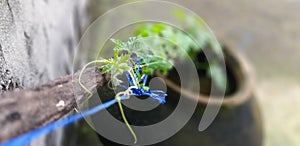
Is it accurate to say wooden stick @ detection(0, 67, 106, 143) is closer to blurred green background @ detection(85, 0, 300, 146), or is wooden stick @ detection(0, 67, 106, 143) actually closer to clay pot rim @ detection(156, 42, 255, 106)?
clay pot rim @ detection(156, 42, 255, 106)

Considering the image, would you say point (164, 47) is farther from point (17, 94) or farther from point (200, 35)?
point (17, 94)

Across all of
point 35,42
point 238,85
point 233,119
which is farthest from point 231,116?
point 35,42

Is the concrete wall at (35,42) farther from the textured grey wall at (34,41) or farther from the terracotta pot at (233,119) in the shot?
the terracotta pot at (233,119)

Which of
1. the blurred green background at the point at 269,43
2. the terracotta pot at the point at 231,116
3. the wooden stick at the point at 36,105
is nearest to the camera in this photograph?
the wooden stick at the point at 36,105

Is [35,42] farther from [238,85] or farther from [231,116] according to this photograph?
[238,85]

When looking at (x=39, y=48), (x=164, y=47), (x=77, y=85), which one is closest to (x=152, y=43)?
(x=164, y=47)

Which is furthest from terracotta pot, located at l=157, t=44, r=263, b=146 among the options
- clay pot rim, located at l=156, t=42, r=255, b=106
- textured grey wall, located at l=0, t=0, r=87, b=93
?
textured grey wall, located at l=0, t=0, r=87, b=93

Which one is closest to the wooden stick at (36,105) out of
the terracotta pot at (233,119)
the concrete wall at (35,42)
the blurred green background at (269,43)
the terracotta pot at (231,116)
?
the concrete wall at (35,42)

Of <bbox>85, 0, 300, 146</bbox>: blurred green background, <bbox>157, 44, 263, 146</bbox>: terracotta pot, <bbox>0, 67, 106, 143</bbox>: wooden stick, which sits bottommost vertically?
<bbox>0, 67, 106, 143</bbox>: wooden stick
